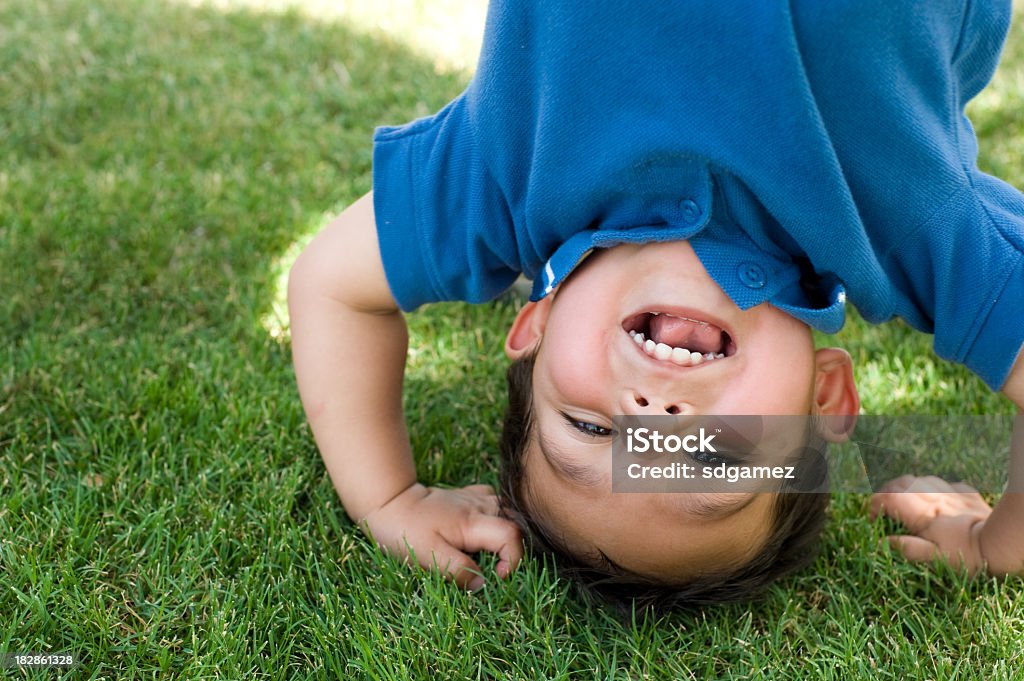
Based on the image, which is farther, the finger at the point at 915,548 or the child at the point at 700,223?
the finger at the point at 915,548

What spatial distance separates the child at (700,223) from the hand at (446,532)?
0.09 m

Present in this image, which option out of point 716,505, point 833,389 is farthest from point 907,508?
point 716,505

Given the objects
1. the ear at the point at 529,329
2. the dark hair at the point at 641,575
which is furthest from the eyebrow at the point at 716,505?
the ear at the point at 529,329

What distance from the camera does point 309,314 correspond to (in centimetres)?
180

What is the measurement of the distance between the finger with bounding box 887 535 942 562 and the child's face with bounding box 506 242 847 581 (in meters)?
0.39

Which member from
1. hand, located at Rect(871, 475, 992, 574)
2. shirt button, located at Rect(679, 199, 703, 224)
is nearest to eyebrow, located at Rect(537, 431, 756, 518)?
shirt button, located at Rect(679, 199, 703, 224)

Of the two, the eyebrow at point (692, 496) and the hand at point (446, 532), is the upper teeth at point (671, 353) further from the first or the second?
the hand at point (446, 532)

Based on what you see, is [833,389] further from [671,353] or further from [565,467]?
[565,467]

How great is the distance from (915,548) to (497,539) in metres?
0.72

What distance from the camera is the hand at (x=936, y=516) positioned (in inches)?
70.3

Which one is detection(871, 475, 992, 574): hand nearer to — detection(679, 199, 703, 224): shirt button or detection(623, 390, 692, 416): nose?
detection(623, 390, 692, 416): nose

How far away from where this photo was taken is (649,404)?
1.45m

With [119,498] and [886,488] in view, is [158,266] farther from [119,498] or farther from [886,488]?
[886,488]

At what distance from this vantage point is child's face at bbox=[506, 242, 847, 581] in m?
1.46
